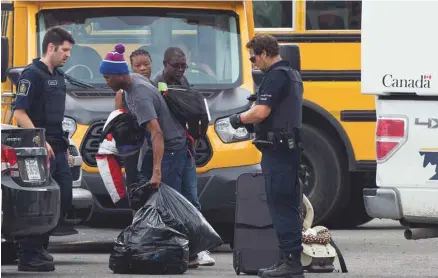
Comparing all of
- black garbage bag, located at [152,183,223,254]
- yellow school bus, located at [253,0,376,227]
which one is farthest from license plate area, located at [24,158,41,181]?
yellow school bus, located at [253,0,376,227]

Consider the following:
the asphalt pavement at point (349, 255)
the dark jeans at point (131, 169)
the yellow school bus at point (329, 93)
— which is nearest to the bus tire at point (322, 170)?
the yellow school bus at point (329, 93)

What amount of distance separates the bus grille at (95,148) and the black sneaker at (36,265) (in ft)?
6.18

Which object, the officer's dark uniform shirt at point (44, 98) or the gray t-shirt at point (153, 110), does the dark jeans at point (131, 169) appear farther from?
the officer's dark uniform shirt at point (44, 98)

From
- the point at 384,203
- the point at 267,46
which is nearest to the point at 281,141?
the point at 267,46

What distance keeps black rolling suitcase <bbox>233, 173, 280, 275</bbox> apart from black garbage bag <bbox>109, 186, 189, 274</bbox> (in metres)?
0.38

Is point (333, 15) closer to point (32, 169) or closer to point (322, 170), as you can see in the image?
point (322, 170)

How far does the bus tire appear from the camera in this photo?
49.3ft

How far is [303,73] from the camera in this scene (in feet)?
48.2

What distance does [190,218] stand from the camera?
34.9 ft

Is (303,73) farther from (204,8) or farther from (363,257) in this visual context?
(363,257)

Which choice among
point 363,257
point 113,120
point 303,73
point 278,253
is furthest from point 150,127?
point 303,73

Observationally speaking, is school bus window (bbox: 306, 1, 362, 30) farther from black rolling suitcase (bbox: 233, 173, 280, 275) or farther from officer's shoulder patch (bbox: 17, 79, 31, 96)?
officer's shoulder patch (bbox: 17, 79, 31, 96)

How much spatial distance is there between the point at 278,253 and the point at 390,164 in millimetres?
1314

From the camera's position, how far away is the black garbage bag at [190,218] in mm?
10629
